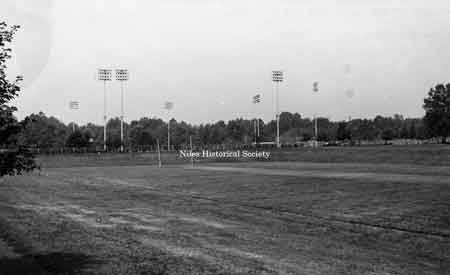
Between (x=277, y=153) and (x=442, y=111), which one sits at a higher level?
(x=442, y=111)

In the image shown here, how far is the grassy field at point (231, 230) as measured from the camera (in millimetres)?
12547

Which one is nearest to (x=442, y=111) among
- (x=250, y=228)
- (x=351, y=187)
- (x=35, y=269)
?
(x=351, y=187)

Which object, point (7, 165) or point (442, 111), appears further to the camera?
point (442, 111)

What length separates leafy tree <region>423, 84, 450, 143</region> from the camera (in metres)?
119

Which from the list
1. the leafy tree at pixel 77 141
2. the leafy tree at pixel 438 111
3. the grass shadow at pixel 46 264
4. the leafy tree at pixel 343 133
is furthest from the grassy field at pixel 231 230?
the leafy tree at pixel 343 133

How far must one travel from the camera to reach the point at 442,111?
121875mm

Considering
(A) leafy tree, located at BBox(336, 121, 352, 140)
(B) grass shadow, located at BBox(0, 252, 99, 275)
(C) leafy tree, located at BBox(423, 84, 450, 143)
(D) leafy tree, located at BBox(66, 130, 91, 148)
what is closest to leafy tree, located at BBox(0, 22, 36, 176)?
(B) grass shadow, located at BBox(0, 252, 99, 275)

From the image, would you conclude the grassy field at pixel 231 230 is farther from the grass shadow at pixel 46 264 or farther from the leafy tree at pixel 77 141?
the leafy tree at pixel 77 141

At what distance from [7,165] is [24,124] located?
74 cm

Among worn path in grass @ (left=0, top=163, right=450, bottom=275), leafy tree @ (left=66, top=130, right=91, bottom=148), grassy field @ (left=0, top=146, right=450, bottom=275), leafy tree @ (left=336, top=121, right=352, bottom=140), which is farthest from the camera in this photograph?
leafy tree @ (left=336, top=121, right=352, bottom=140)

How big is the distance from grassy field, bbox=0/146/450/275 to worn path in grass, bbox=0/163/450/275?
1.3 inches

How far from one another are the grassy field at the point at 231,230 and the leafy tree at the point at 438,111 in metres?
92.2

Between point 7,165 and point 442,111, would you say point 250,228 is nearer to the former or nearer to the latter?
point 7,165

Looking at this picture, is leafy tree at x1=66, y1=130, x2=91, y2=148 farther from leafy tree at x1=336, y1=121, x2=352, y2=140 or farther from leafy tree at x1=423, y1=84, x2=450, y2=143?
leafy tree at x1=336, y1=121, x2=352, y2=140
